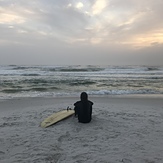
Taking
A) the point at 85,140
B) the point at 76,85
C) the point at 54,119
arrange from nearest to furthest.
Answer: the point at 85,140, the point at 54,119, the point at 76,85

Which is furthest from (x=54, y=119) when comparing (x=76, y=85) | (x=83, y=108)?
(x=76, y=85)

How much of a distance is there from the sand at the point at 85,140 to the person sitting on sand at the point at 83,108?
7.0 inches

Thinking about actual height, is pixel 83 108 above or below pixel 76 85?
above

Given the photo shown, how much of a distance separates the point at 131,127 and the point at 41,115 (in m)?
3.09

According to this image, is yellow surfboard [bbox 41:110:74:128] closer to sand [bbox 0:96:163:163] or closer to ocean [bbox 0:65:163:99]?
sand [bbox 0:96:163:163]

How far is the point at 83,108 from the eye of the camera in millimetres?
6074

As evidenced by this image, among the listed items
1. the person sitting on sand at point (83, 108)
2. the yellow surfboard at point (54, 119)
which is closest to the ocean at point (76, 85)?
the yellow surfboard at point (54, 119)

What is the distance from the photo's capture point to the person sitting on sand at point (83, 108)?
607 cm

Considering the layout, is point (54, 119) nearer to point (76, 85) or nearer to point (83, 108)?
point (83, 108)

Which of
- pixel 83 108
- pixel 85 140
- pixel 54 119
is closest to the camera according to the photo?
pixel 85 140

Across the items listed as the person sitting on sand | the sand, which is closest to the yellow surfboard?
the sand

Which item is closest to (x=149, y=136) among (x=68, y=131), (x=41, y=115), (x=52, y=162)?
Answer: (x=68, y=131)

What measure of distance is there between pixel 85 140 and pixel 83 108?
1.28 metres

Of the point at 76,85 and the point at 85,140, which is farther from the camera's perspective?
the point at 76,85
